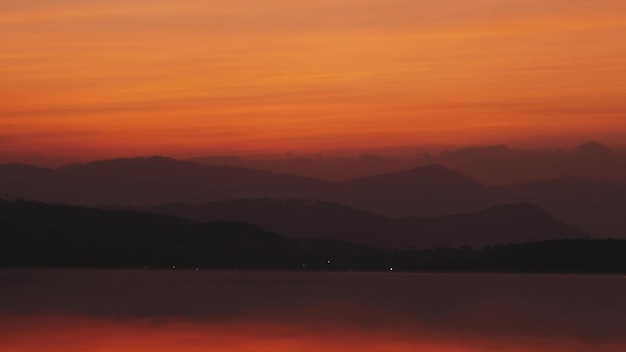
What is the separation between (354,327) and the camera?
233 ft

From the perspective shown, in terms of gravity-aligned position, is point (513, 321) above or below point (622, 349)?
above

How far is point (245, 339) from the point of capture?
6081cm

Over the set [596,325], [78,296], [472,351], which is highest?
[78,296]

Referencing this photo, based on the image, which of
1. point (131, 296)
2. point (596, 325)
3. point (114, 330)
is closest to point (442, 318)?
point (596, 325)

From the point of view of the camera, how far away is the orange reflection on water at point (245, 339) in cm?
5609

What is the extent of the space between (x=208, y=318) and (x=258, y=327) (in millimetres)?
10598

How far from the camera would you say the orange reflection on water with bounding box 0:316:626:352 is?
2208 inches

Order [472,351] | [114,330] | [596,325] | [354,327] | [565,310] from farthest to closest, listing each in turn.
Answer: [565,310] → [596,325] → [354,327] → [114,330] → [472,351]

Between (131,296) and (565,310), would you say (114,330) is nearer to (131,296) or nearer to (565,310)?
(565,310)

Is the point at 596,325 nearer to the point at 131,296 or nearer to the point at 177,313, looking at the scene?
the point at 177,313

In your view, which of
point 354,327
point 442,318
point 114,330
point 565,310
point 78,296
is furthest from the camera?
point 78,296

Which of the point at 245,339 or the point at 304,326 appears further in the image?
the point at 304,326

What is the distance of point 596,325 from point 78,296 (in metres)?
61.0

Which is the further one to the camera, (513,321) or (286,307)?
(286,307)
